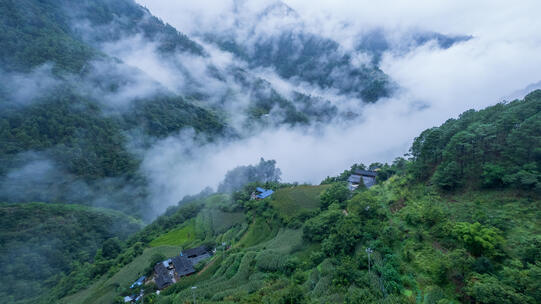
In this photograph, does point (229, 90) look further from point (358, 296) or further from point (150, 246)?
point (358, 296)

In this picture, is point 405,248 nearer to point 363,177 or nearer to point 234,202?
point 363,177

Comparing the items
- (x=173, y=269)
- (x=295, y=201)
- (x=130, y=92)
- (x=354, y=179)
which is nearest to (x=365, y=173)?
(x=354, y=179)

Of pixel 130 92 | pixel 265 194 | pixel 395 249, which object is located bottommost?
pixel 395 249

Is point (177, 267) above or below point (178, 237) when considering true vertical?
below

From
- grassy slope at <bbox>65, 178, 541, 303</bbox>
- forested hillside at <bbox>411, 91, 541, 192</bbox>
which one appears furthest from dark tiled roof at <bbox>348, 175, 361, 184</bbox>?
forested hillside at <bbox>411, 91, 541, 192</bbox>

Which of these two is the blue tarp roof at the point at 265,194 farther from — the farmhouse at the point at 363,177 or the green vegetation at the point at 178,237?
the farmhouse at the point at 363,177

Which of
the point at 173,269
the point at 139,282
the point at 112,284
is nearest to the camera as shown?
the point at 139,282

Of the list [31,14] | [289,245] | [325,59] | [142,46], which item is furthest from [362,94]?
[31,14]
